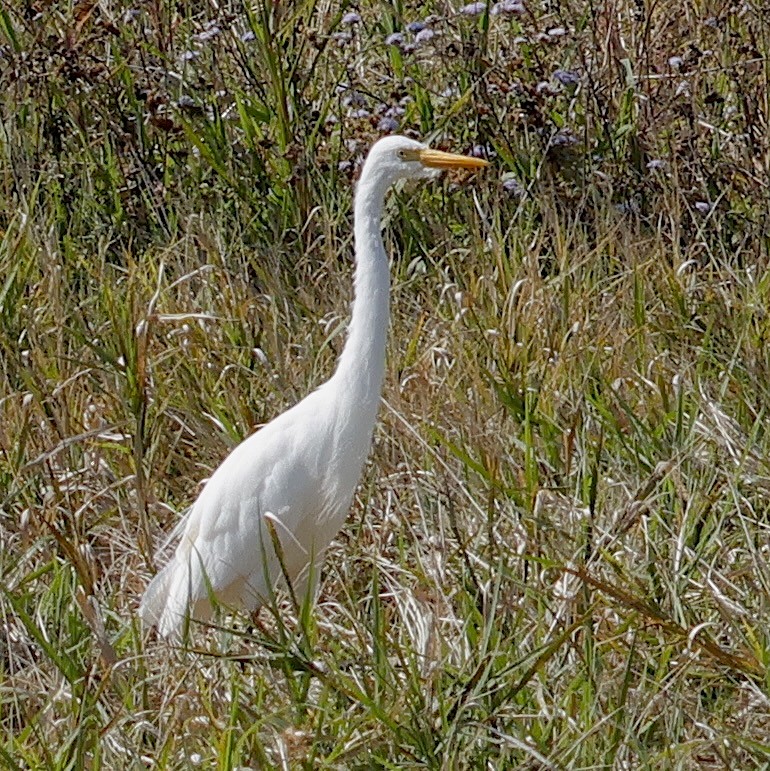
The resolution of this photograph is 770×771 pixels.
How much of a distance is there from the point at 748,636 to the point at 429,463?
897mm

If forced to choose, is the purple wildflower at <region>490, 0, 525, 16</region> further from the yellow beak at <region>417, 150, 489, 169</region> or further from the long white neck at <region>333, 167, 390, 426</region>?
the long white neck at <region>333, 167, 390, 426</region>

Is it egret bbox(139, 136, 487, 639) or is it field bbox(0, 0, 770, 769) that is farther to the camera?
egret bbox(139, 136, 487, 639)

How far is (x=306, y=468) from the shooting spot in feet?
9.82

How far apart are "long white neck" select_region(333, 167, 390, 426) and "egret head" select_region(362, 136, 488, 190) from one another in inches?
0.9

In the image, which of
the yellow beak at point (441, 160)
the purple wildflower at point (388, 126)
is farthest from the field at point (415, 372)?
the yellow beak at point (441, 160)

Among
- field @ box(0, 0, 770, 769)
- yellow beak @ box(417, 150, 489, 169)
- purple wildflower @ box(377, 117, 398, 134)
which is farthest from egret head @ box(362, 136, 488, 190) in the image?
purple wildflower @ box(377, 117, 398, 134)

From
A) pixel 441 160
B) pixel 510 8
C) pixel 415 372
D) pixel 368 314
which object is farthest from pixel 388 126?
pixel 368 314

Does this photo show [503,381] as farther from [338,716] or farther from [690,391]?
[338,716]

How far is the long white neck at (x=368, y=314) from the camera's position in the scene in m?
2.86

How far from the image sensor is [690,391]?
303cm

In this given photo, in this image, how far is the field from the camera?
226 centimetres

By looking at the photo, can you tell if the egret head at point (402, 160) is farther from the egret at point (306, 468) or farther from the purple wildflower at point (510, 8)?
the purple wildflower at point (510, 8)

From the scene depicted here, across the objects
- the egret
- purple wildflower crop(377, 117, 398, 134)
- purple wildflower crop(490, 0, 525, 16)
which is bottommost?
the egret

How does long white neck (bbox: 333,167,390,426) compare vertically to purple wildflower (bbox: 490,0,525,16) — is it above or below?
below
